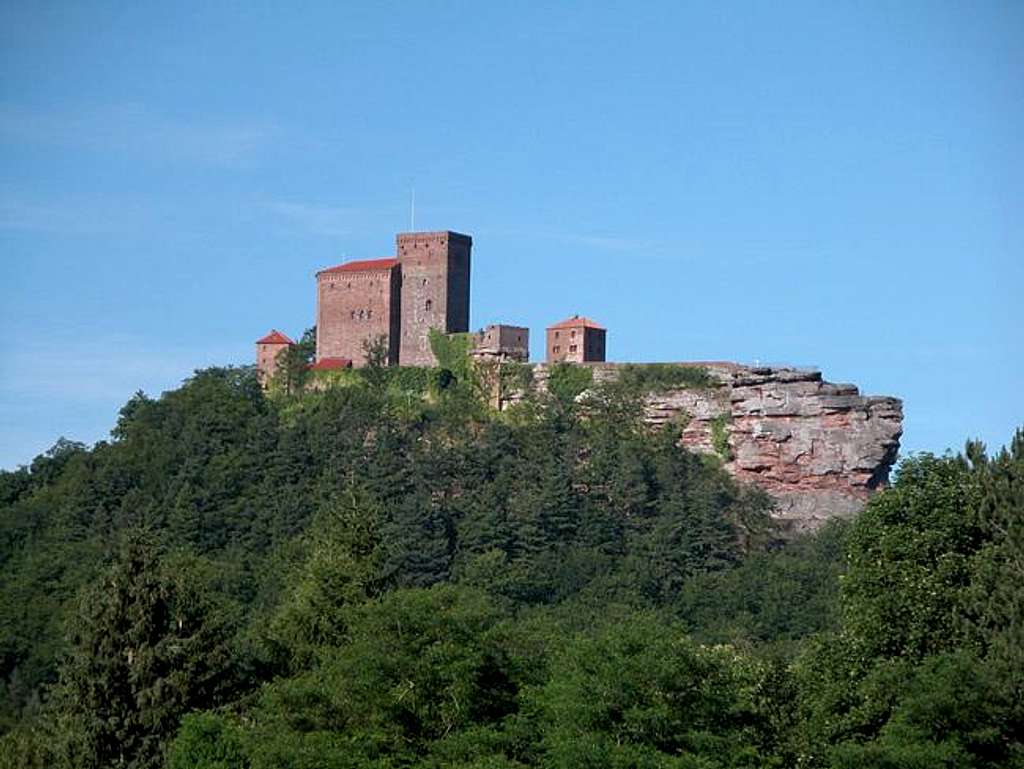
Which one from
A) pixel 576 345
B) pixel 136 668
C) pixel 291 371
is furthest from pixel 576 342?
pixel 136 668

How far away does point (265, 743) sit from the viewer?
4744 cm

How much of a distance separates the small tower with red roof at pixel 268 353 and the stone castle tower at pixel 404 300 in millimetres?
4486

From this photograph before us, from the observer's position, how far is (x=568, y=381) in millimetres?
104812

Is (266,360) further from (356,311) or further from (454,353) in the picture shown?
(454,353)

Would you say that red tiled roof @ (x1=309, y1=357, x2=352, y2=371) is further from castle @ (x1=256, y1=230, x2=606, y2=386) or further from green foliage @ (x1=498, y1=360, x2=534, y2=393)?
green foliage @ (x1=498, y1=360, x2=534, y2=393)

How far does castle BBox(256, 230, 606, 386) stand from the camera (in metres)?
104

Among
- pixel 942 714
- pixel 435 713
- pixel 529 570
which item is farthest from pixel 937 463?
pixel 529 570

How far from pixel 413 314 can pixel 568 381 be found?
7.56 metres

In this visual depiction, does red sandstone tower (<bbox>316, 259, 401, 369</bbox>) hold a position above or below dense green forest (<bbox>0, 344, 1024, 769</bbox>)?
above

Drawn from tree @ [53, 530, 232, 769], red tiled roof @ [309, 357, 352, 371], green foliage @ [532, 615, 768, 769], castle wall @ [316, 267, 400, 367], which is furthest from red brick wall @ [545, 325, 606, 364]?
green foliage @ [532, 615, 768, 769]

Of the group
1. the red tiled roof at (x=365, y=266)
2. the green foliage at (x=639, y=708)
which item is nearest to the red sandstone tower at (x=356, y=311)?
the red tiled roof at (x=365, y=266)

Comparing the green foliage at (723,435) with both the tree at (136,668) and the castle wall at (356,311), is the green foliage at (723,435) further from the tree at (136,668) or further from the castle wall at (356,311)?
the tree at (136,668)

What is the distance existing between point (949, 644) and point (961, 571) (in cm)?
155

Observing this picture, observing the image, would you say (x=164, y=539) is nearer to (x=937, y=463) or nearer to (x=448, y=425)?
(x=448, y=425)
